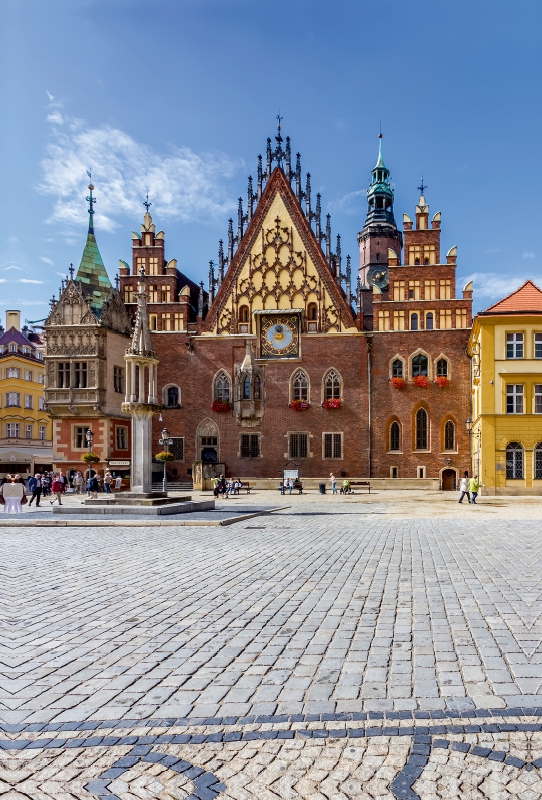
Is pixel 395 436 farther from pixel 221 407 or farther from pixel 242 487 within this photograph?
pixel 221 407

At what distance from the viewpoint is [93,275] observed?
145 ft

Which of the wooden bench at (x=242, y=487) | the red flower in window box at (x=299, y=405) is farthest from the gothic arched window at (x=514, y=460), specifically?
the wooden bench at (x=242, y=487)

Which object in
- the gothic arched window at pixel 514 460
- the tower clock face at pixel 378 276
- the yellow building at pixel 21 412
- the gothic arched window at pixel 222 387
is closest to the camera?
the gothic arched window at pixel 514 460

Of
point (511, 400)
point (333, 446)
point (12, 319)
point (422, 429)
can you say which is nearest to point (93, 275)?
point (12, 319)

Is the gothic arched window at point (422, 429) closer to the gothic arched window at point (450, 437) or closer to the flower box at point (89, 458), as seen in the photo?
the gothic arched window at point (450, 437)

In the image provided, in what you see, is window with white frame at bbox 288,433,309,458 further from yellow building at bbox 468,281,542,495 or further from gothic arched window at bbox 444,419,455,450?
yellow building at bbox 468,281,542,495

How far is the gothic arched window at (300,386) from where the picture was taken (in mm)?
43094

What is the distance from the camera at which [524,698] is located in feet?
15.6

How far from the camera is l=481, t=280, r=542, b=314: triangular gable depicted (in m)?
34.6

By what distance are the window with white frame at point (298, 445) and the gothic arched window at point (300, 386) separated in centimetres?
242

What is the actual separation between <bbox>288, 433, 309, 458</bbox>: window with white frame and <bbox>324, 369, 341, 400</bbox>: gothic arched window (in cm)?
296

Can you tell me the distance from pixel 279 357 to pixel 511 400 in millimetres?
15300

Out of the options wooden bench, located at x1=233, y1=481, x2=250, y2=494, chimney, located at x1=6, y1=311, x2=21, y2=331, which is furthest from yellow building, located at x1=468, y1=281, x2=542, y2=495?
chimney, located at x1=6, y1=311, x2=21, y2=331

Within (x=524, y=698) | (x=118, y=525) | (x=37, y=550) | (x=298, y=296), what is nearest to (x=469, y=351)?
(x=298, y=296)
